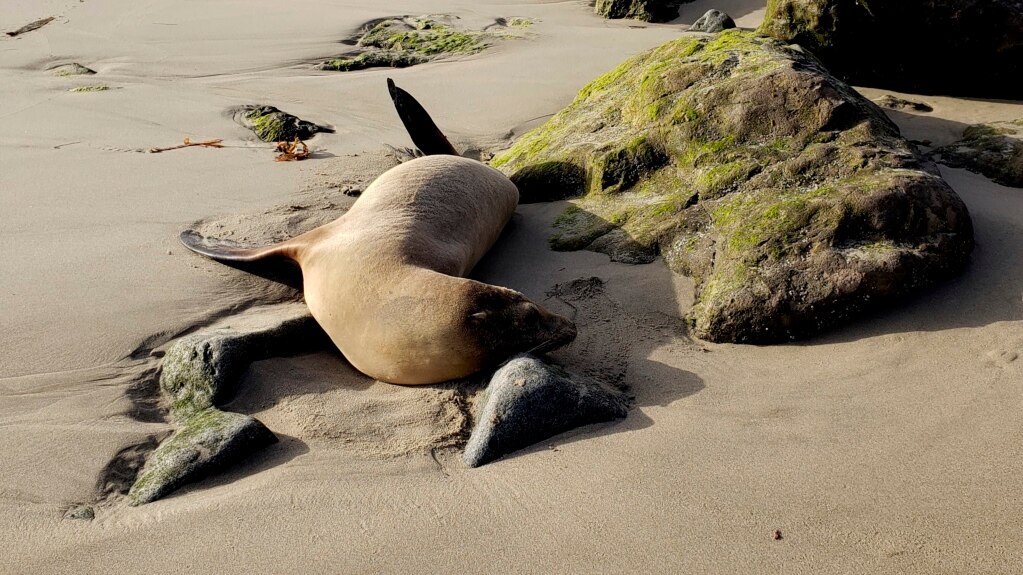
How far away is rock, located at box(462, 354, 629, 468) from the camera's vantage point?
303 centimetres

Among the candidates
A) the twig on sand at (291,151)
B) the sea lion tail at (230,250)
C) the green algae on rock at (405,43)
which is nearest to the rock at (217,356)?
the sea lion tail at (230,250)

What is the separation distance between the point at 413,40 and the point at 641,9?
9.90 feet

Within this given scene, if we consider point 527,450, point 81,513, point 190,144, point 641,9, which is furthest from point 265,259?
point 641,9

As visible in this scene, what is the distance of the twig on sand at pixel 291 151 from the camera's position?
19.9 ft

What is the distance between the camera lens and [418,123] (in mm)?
5777

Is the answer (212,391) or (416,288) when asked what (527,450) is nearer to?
(416,288)

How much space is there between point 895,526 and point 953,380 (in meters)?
0.96

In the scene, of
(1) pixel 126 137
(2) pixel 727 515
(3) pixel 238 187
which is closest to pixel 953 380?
(2) pixel 727 515

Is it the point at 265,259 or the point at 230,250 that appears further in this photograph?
the point at 230,250

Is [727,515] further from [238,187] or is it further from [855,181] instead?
[238,187]

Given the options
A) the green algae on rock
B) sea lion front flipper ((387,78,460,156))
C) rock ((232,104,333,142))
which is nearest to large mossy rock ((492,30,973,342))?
sea lion front flipper ((387,78,460,156))

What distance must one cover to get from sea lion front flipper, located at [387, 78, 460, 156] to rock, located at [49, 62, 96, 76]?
171 inches

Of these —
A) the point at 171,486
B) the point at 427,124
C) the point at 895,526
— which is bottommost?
the point at 171,486

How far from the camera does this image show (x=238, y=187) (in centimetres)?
553
